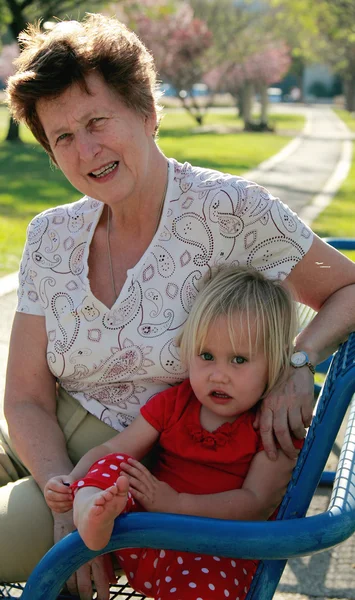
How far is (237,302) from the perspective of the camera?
A: 2.02m

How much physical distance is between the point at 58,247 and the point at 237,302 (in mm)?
616

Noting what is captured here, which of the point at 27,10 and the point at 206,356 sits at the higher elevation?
the point at 206,356

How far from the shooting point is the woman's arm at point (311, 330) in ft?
6.48

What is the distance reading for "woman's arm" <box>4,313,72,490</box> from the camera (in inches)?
87.8

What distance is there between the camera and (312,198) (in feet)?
41.8

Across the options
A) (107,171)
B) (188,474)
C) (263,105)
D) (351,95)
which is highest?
(107,171)

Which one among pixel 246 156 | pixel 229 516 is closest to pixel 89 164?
pixel 229 516

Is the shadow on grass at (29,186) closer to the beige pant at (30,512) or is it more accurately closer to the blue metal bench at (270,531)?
the beige pant at (30,512)

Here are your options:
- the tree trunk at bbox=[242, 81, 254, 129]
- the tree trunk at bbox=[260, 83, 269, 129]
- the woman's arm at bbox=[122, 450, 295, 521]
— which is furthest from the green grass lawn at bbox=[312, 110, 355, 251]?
the tree trunk at bbox=[242, 81, 254, 129]

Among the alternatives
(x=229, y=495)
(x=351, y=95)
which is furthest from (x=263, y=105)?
(x=229, y=495)

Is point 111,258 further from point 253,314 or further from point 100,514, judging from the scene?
point 100,514

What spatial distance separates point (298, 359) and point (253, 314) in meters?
0.18

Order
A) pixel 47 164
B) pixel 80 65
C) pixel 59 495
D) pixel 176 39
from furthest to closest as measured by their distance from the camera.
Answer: pixel 176 39, pixel 47 164, pixel 80 65, pixel 59 495

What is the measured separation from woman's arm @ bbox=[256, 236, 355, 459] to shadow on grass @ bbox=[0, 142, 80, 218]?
8.37 metres
